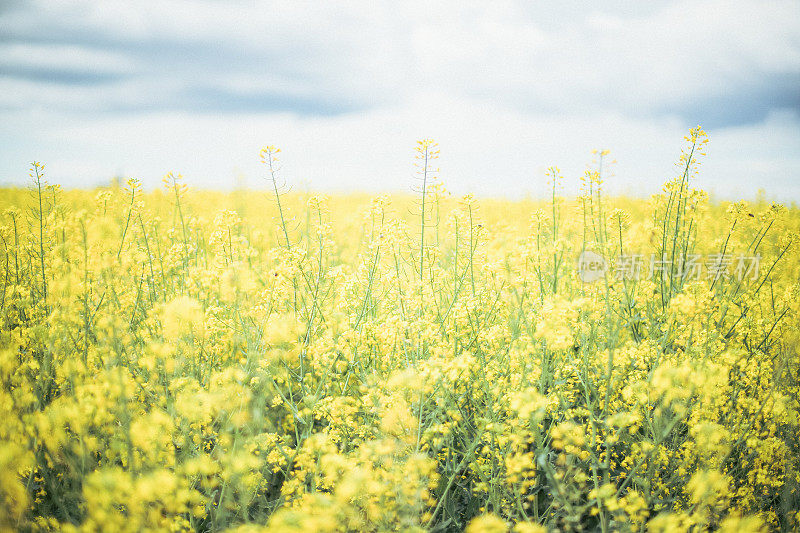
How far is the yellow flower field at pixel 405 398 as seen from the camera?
6.75 feet

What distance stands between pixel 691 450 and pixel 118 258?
4191mm

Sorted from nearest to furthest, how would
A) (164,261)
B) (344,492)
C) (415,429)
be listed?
(344,492), (415,429), (164,261)

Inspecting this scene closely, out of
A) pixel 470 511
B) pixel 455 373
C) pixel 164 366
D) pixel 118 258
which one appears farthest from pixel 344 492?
pixel 118 258

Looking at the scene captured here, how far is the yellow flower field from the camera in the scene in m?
2.06

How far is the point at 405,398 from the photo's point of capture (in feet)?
8.59

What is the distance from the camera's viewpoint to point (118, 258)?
337 centimetres

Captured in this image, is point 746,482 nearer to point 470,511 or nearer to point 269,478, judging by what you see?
point 470,511

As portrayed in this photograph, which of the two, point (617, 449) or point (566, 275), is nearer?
point (617, 449)

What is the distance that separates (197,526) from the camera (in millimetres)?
2590

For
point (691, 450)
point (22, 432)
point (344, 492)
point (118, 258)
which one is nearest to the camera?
point (344, 492)

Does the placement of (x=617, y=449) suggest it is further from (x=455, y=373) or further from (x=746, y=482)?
(x=455, y=373)

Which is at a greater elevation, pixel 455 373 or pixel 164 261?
pixel 164 261

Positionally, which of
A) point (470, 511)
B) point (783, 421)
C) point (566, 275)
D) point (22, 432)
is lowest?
point (470, 511)

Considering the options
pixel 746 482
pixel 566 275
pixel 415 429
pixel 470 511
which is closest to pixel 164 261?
pixel 415 429
